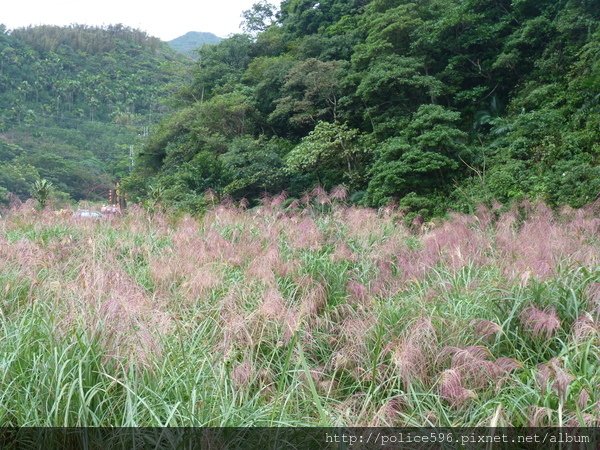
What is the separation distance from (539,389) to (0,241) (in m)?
4.50

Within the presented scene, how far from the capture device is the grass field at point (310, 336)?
6.35ft

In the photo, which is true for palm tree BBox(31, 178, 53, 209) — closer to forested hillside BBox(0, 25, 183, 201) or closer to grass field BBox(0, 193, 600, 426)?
grass field BBox(0, 193, 600, 426)

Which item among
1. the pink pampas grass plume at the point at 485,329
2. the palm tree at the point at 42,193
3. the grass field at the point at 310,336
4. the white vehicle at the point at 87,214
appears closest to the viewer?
the grass field at the point at 310,336

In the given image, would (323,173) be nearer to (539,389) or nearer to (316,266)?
(316,266)

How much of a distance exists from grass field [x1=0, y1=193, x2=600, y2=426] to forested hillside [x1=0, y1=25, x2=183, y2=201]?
14908 millimetres

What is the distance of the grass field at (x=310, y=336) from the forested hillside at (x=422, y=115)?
5.26 meters

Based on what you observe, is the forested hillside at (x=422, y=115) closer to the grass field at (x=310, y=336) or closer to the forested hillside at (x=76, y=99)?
the grass field at (x=310, y=336)

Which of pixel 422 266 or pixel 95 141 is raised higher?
pixel 95 141

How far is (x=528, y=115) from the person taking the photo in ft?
33.7

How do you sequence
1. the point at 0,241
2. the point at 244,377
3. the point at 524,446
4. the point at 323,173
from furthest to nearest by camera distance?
the point at 323,173
the point at 0,241
the point at 244,377
the point at 524,446

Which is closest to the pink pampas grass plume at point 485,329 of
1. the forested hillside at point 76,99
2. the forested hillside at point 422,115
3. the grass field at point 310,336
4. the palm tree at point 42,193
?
the grass field at point 310,336

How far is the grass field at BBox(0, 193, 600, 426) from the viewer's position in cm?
194

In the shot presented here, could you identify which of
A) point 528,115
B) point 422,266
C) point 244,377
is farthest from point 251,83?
point 244,377

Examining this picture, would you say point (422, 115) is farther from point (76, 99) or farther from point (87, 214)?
point (76, 99)
